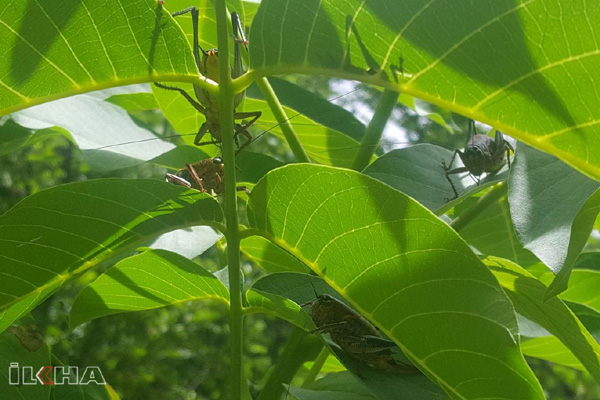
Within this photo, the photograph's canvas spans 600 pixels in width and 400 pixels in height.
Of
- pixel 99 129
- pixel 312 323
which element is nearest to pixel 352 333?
pixel 312 323

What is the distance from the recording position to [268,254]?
1.59 meters

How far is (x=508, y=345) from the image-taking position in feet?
3.19

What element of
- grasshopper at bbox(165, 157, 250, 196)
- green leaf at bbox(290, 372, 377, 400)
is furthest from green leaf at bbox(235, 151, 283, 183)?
green leaf at bbox(290, 372, 377, 400)

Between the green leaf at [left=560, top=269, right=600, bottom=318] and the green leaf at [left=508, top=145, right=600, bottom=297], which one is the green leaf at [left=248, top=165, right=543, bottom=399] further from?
the green leaf at [left=560, top=269, right=600, bottom=318]

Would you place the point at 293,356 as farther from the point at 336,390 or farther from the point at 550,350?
the point at 550,350

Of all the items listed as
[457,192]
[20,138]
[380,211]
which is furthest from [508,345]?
[20,138]

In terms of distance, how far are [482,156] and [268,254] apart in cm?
61

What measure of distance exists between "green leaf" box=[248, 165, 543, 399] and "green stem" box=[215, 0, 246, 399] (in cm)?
7

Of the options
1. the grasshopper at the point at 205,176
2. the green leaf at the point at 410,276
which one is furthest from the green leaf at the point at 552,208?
the grasshopper at the point at 205,176

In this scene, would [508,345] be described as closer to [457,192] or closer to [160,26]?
[457,192]

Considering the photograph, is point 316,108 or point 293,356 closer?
point 293,356

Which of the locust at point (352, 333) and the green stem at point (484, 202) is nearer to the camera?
the locust at point (352, 333)

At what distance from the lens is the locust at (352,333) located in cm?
120

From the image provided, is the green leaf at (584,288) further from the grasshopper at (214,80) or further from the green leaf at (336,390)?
the grasshopper at (214,80)
